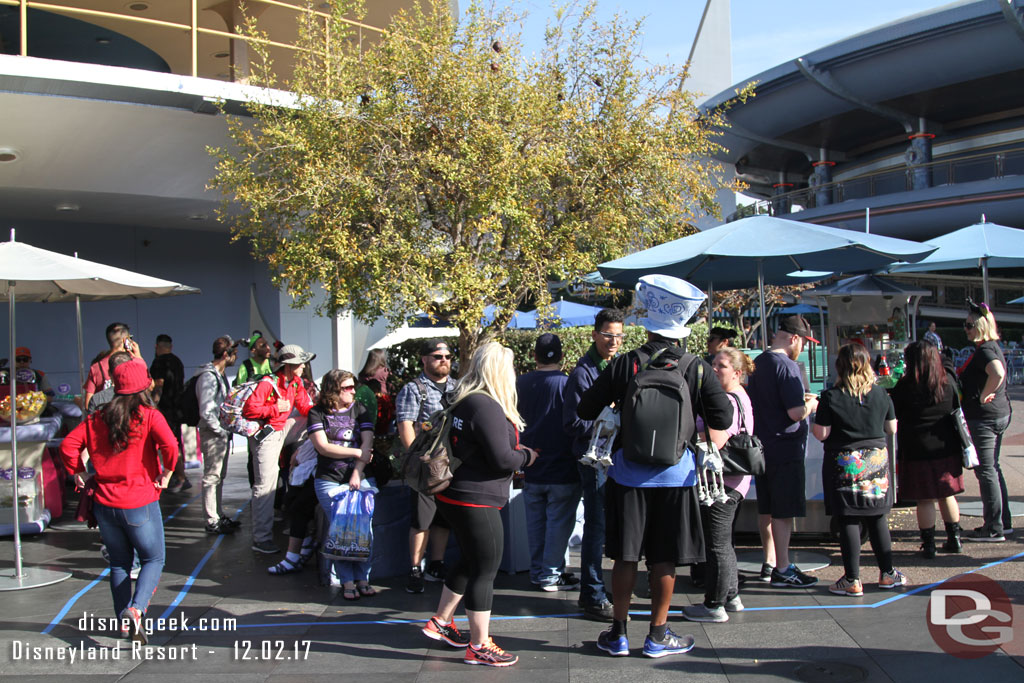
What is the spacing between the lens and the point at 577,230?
32.6 ft

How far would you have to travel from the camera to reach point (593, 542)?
16.6 ft

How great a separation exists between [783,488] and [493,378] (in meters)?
2.24

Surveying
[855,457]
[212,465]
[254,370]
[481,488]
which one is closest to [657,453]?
[481,488]

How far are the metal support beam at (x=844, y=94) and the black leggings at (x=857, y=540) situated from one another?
2829cm

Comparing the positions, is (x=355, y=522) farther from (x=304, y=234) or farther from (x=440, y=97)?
(x=440, y=97)

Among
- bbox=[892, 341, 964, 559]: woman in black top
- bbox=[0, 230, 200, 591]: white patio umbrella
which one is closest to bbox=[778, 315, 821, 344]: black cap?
bbox=[892, 341, 964, 559]: woman in black top

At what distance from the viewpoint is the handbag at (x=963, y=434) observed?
19.0ft

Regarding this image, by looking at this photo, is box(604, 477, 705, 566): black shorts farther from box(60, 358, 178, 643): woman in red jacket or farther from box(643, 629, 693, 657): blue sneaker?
box(60, 358, 178, 643): woman in red jacket

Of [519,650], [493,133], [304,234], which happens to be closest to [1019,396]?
[493,133]

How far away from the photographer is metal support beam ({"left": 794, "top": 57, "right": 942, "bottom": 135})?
29734mm

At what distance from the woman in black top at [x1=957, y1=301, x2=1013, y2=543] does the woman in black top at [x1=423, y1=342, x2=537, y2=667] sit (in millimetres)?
4065

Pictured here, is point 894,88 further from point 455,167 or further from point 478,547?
Result: point 478,547

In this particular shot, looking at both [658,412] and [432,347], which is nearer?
[658,412]

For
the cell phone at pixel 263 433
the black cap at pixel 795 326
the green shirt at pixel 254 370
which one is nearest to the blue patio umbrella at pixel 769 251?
the black cap at pixel 795 326
